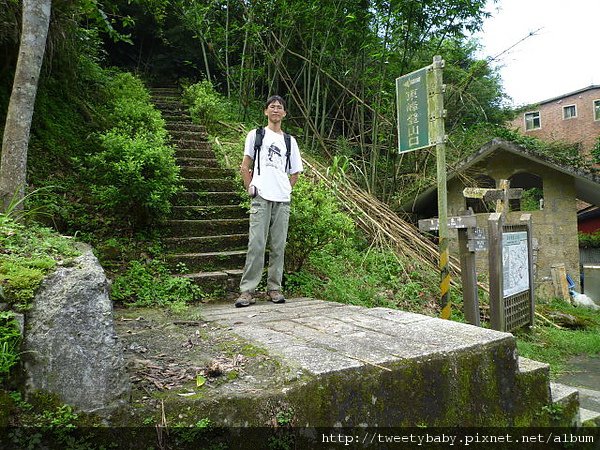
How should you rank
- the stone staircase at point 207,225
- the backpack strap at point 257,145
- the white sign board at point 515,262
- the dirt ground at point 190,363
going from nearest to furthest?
the dirt ground at point 190,363, the backpack strap at point 257,145, the stone staircase at point 207,225, the white sign board at point 515,262

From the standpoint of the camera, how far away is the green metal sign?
4.70 metres

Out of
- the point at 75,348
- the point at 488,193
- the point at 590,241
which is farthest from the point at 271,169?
the point at 590,241

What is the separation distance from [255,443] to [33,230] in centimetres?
169

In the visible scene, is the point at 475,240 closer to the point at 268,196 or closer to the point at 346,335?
the point at 268,196

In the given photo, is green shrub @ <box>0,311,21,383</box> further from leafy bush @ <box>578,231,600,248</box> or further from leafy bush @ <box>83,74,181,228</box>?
leafy bush @ <box>578,231,600,248</box>

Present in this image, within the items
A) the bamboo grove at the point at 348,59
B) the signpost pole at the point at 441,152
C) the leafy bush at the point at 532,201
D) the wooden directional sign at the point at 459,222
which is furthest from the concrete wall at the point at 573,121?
the signpost pole at the point at 441,152

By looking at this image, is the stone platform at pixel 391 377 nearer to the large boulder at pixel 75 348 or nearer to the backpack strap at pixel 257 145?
the large boulder at pixel 75 348

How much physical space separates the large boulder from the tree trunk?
180cm

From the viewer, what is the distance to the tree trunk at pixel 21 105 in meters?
3.02

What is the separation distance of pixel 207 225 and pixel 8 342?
3626 millimetres

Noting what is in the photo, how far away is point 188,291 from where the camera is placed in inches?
157

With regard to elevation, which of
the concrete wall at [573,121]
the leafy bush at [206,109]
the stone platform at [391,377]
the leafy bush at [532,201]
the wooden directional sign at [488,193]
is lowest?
the stone platform at [391,377]

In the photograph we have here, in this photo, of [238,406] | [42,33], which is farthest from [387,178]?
[238,406]

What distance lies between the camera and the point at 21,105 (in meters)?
3.05
